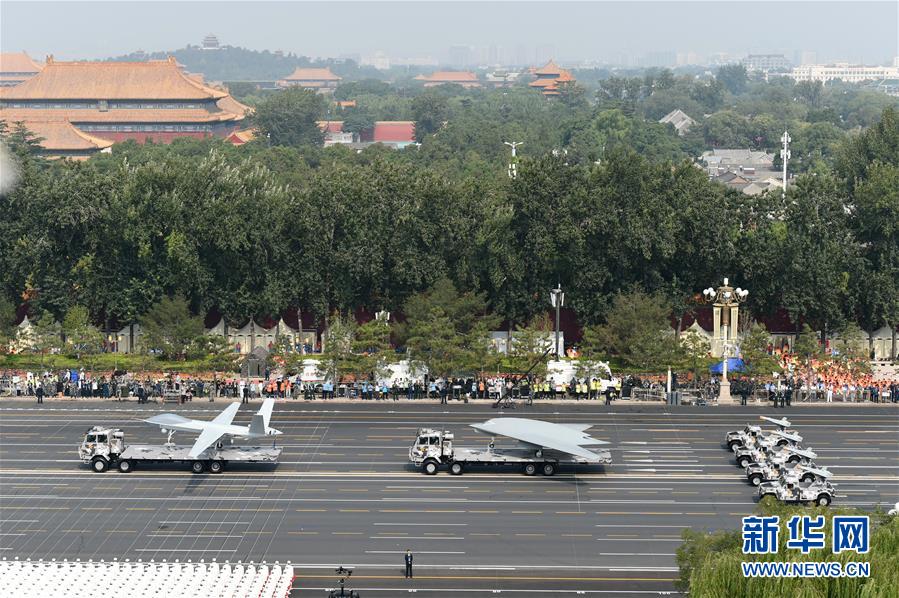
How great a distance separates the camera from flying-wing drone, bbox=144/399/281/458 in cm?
7588

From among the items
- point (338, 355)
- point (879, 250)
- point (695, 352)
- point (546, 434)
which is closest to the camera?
point (546, 434)

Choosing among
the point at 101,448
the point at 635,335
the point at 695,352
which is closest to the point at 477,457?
the point at 101,448

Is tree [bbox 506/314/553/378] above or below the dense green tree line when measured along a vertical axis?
below

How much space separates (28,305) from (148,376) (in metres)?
21.9

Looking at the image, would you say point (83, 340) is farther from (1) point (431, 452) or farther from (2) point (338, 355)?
(1) point (431, 452)

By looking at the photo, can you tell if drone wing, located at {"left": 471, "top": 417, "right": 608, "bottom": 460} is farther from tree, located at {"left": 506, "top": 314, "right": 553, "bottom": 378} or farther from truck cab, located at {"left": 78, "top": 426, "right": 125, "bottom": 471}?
truck cab, located at {"left": 78, "top": 426, "right": 125, "bottom": 471}

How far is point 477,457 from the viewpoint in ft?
252

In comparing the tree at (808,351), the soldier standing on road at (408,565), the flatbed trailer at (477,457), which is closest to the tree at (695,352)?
the tree at (808,351)

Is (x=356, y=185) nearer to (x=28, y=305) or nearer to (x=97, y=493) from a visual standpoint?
(x=28, y=305)

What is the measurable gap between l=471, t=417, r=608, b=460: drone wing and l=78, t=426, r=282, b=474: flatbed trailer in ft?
40.4

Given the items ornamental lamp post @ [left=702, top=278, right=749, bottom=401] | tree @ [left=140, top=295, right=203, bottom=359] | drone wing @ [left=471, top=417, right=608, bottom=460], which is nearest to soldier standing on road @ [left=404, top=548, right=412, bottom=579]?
drone wing @ [left=471, top=417, right=608, bottom=460]

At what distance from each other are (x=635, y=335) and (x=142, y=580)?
54328 millimetres

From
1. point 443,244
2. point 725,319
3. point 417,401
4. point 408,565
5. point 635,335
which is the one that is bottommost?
point 417,401

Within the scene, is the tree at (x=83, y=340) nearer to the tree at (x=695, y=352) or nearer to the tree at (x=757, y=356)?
the tree at (x=695, y=352)
